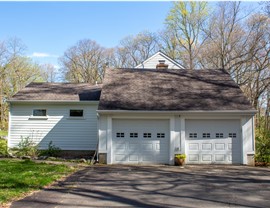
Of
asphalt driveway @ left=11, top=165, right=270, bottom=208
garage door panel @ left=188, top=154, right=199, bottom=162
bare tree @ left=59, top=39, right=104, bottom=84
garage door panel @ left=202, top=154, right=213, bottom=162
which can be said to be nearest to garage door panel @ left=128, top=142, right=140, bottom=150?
asphalt driveway @ left=11, top=165, right=270, bottom=208

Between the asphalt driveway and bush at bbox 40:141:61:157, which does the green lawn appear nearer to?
the asphalt driveway

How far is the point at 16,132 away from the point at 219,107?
11732 mm

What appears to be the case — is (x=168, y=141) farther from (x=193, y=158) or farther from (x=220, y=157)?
→ (x=220, y=157)

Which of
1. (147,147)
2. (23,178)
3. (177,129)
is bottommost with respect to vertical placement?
(23,178)

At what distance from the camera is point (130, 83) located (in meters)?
17.2

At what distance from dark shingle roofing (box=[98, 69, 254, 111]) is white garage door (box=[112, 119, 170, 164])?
0.83m

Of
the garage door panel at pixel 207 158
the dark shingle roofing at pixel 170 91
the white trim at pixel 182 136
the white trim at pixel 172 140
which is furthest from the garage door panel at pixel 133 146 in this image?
the garage door panel at pixel 207 158

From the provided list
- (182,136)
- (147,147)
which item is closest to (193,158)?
(182,136)

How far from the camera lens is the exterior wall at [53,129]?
18484 mm

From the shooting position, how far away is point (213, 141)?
14.8 metres

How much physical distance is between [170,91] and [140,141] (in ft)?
10.9

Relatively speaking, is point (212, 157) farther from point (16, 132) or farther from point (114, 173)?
point (16, 132)

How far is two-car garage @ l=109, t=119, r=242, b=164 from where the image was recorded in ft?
48.0

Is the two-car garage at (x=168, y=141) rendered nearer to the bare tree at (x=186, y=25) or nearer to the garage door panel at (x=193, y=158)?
the garage door panel at (x=193, y=158)
